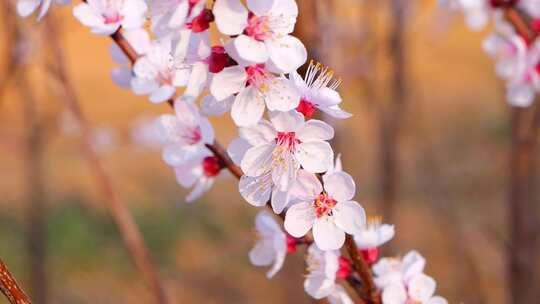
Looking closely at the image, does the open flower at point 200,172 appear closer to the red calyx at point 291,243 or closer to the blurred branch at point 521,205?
the red calyx at point 291,243

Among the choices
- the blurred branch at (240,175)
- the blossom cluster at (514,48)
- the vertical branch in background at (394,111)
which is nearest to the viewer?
the blurred branch at (240,175)

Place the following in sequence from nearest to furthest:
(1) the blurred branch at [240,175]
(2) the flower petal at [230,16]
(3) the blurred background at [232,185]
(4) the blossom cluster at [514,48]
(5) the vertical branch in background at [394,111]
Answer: (2) the flower petal at [230,16]
(1) the blurred branch at [240,175]
(4) the blossom cluster at [514,48]
(5) the vertical branch in background at [394,111]
(3) the blurred background at [232,185]

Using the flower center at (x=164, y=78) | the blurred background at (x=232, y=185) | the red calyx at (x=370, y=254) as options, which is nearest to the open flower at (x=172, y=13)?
the flower center at (x=164, y=78)

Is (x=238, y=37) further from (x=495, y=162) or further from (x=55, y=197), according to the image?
(x=495, y=162)

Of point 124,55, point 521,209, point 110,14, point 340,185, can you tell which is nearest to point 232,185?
point 521,209

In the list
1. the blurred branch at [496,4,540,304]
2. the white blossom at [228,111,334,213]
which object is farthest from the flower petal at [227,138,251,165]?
the blurred branch at [496,4,540,304]

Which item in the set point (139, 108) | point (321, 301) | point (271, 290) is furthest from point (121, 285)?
point (321, 301)

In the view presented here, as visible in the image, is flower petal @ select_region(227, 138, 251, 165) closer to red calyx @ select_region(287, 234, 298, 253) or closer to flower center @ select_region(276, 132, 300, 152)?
flower center @ select_region(276, 132, 300, 152)
